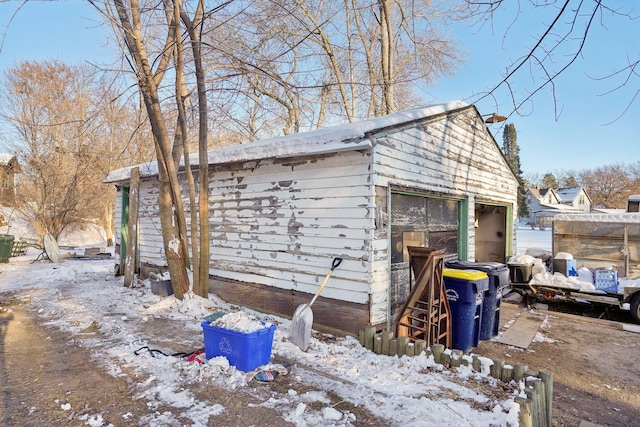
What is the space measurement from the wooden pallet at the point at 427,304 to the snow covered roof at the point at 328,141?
1673mm

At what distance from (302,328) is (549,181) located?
76.1m

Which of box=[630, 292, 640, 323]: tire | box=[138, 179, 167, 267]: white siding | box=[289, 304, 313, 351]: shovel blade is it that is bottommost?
box=[630, 292, 640, 323]: tire

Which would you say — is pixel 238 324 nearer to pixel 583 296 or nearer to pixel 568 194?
pixel 583 296

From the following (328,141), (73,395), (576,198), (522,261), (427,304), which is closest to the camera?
(73,395)

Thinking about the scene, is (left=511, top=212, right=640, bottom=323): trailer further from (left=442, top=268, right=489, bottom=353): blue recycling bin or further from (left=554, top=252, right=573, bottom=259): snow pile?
(left=442, top=268, right=489, bottom=353): blue recycling bin

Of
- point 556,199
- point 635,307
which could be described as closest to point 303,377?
point 635,307

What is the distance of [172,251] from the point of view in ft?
21.5

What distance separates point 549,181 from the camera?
66.5m

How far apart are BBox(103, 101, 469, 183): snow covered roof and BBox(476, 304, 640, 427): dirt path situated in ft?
11.3

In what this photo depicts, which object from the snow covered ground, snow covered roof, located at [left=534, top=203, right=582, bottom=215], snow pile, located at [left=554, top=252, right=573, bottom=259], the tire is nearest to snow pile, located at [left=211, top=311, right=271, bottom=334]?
the snow covered ground

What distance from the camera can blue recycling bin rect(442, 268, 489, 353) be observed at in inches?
191

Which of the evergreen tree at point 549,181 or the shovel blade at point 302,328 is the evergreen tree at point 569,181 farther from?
the shovel blade at point 302,328

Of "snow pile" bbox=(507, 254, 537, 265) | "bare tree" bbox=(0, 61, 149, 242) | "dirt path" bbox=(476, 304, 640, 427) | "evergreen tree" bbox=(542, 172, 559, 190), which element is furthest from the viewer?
"evergreen tree" bbox=(542, 172, 559, 190)

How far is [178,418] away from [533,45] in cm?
431
